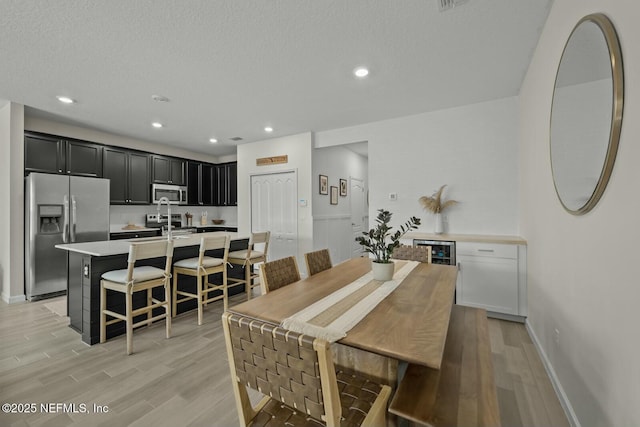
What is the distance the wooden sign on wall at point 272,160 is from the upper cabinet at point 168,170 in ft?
6.08

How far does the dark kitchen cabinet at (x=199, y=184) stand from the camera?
6.14m

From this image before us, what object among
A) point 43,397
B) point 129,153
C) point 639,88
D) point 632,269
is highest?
point 129,153

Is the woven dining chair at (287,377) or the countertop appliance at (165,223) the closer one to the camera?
the woven dining chair at (287,377)

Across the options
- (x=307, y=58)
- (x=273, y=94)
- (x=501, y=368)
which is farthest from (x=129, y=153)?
(x=501, y=368)

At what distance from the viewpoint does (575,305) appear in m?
1.50

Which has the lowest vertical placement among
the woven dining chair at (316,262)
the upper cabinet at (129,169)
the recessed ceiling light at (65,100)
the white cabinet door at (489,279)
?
the white cabinet door at (489,279)

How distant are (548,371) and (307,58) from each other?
10.5ft

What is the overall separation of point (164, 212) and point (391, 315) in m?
5.86

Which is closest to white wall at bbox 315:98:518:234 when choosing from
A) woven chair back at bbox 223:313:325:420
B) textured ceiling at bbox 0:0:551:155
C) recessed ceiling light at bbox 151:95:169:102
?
textured ceiling at bbox 0:0:551:155

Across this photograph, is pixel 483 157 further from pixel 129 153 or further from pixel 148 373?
pixel 129 153

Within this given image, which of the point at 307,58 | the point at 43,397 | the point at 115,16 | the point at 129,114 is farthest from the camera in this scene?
the point at 129,114

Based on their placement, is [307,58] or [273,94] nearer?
[307,58]

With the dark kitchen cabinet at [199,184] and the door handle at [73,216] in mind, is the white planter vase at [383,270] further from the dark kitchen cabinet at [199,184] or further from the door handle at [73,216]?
the dark kitchen cabinet at [199,184]

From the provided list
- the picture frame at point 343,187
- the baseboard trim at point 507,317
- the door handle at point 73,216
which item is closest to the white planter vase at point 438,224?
the baseboard trim at point 507,317
